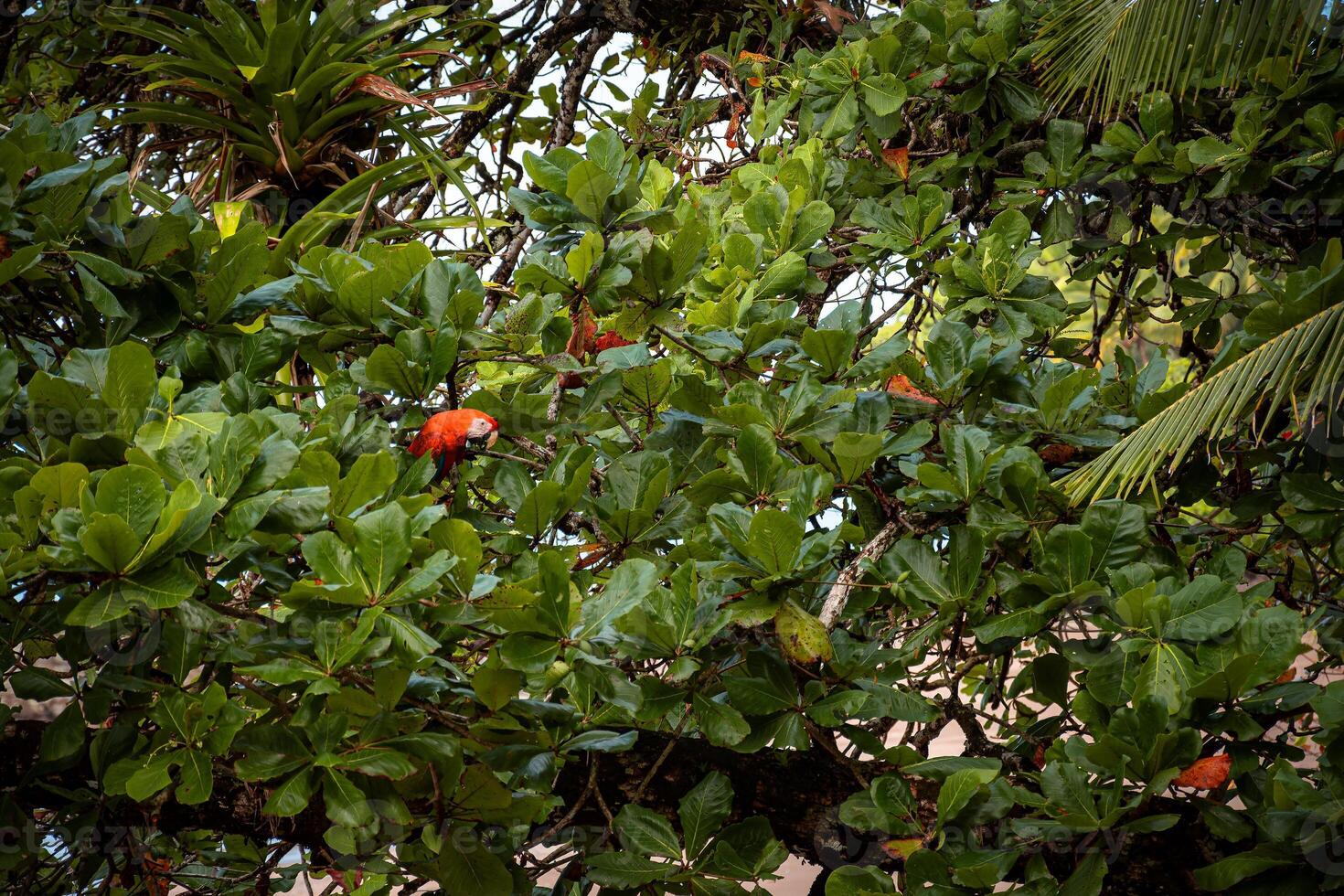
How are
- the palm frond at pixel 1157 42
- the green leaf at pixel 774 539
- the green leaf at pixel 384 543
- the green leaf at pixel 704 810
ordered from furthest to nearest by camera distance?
the palm frond at pixel 1157 42 → the green leaf at pixel 704 810 → the green leaf at pixel 774 539 → the green leaf at pixel 384 543

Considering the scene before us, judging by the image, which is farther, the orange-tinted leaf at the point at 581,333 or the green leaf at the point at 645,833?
the orange-tinted leaf at the point at 581,333

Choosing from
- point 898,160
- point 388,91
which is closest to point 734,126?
point 898,160

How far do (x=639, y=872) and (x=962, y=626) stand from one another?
19.0 inches

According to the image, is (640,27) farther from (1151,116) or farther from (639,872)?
(639,872)

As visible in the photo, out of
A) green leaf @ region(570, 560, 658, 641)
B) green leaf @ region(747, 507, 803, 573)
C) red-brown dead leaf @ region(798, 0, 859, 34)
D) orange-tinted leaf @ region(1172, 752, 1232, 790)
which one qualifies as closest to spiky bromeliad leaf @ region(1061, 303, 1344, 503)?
orange-tinted leaf @ region(1172, 752, 1232, 790)

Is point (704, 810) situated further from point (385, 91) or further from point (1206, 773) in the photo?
point (385, 91)

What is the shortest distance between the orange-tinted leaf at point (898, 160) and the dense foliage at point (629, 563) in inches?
10.9

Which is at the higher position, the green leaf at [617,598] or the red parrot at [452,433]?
the red parrot at [452,433]

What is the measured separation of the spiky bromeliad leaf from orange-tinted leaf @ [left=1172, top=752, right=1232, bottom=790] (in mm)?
322

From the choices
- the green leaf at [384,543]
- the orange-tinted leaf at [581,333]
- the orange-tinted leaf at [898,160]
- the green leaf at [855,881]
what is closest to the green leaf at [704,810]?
the green leaf at [855,881]

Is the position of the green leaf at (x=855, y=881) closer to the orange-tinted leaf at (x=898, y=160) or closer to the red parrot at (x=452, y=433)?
the red parrot at (x=452, y=433)

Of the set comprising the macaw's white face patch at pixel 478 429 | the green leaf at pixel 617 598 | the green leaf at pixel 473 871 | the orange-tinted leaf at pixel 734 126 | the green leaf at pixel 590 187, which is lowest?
the green leaf at pixel 473 871

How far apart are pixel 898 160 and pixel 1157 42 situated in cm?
48

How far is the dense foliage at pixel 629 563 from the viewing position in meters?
0.92
